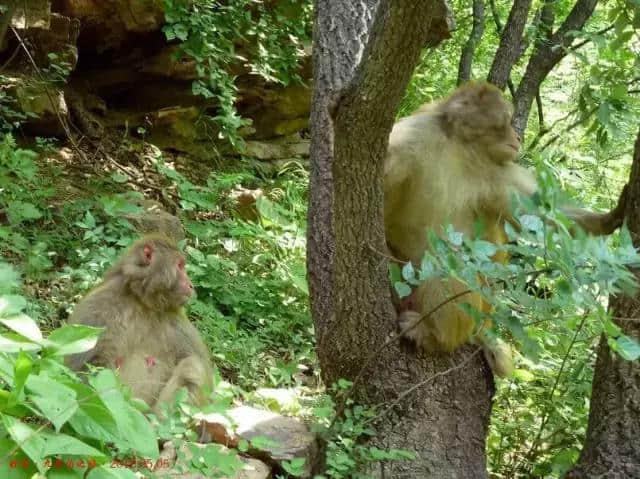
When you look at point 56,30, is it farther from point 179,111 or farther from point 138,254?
point 138,254

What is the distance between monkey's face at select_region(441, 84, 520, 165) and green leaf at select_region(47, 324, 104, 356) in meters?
3.54

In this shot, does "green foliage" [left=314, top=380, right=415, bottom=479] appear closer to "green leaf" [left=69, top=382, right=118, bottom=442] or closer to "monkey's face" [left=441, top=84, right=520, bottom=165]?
"monkey's face" [left=441, top=84, right=520, bottom=165]

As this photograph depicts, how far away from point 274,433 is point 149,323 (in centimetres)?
99

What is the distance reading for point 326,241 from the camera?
17.5 ft

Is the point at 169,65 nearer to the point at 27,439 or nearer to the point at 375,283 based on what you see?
the point at 375,283

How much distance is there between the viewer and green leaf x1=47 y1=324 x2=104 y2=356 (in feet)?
6.50

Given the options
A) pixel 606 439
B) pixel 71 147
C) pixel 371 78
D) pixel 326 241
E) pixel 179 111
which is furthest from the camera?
pixel 179 111

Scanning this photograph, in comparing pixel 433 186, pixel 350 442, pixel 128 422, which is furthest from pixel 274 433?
pixel 128 422

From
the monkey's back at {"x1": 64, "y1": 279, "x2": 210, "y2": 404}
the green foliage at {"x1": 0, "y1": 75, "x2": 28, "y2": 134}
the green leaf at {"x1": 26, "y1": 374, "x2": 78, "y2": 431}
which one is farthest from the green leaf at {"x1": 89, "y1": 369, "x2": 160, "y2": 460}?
the green foliage at {"x1": 0, "y1": 75, "x2": 28, "y2": 134}

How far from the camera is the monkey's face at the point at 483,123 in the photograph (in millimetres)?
5039

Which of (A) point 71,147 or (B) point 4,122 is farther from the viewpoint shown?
(A) point 71,147

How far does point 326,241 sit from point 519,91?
453 centimetres

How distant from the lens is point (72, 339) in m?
2.02

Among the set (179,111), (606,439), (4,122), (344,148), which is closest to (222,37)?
(179,111)
